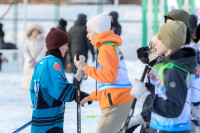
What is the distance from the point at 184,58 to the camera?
2.44 metres

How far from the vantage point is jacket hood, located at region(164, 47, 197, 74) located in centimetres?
242

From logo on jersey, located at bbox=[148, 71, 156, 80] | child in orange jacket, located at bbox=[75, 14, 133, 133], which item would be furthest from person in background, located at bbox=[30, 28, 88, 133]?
logo on jersey, located at bbox=[148, 71, 156, 80]

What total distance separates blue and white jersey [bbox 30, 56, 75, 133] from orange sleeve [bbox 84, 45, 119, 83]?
0.25 metres

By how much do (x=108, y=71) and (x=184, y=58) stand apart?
92 centimetres

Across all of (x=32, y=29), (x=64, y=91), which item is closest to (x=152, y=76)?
(x=64, y=91)

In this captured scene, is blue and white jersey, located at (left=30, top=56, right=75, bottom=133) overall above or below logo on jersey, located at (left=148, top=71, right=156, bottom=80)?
below

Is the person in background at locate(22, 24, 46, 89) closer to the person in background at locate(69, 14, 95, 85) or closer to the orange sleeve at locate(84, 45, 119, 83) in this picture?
the person in background at locate(69, 14, 95, 85)

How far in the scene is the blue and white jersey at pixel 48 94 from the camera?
332 centimetres

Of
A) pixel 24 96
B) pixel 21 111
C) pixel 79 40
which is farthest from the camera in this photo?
pixel 79 40

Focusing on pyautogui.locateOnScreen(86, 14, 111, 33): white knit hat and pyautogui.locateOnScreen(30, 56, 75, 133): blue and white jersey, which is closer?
pyautogui.locateOnScreen(30, 56, 75, 133): blue and white jersey

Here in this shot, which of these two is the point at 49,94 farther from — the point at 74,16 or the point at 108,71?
the point at 74,16

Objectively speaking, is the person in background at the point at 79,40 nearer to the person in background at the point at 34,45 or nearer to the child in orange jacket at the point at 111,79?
the person in background at the point at 34,45

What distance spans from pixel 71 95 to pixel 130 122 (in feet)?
1.79

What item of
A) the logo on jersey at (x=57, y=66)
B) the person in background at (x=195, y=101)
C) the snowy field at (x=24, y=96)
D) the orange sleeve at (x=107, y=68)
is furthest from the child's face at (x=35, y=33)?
the person in background at (x=195, y=101)
